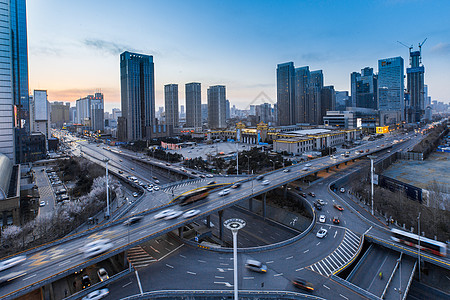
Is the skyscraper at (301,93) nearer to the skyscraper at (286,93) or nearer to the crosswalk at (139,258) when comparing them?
the skyscraper at (286,93)

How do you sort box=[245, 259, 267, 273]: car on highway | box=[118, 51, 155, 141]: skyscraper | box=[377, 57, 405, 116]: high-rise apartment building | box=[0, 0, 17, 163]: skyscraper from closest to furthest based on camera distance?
box=[245, 259, 267, 273]: car on highway < box=[0, 0, 17, 163]: skyscraper < box=[118, 51, 155, 141]: skyscraper < box=[377, 57, 405, 116]: high-rise apartment building

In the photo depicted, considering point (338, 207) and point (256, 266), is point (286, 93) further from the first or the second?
point (256, 266)

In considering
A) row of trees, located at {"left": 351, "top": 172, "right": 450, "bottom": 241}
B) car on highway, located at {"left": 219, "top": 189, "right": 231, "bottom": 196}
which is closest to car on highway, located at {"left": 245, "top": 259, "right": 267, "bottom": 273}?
car on highway, located at {"left": 219, "top": 189, "right": 231, "bottom": 196}

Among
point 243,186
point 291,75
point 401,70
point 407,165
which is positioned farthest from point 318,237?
point 401,70

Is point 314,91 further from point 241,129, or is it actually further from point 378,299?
point 378,299

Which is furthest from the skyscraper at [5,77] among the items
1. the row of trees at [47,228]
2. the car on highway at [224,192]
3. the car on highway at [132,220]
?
the car on highway at [224,192]

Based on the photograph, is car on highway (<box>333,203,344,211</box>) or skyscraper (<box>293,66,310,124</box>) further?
skyscraper (<box>293,66,310,124</box>)

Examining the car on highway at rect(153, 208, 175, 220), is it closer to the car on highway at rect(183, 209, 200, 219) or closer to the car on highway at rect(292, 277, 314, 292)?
the car on highway at rect(183, 209, 200, 219)
